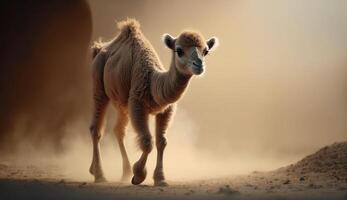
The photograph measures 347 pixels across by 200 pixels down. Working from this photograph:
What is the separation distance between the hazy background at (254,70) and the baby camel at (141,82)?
17.2 ft

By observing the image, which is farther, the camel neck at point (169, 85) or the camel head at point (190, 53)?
the camel neck at point (169, 85)

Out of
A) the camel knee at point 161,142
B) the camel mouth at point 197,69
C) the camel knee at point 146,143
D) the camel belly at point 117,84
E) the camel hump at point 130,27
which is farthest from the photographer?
the camel hump at point 130,27

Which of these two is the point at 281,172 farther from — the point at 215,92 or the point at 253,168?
the point at 215,92

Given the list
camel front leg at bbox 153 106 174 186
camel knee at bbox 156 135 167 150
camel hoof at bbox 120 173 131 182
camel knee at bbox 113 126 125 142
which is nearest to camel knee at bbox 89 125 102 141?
camel knee at bbox 113 126 125 142

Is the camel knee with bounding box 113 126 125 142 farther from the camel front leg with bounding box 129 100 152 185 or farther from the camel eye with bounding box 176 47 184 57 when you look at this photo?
the camel eye with bounding box 176 47 184 57

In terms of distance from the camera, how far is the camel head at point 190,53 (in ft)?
27.9

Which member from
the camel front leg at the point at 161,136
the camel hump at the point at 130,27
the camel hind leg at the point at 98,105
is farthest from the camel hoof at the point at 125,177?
the camel hump at the point at 130,27

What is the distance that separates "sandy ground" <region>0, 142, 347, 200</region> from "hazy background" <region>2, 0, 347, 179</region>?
6.80 meters

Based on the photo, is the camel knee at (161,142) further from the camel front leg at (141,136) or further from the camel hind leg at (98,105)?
the camel hind leg at (98,105)

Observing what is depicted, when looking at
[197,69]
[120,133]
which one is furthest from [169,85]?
[120,133]

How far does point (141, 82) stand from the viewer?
964cm

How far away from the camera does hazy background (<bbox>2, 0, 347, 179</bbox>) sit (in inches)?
671

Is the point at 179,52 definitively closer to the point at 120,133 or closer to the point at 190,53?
the point at 190,53

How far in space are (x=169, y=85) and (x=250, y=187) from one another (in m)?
1.98
